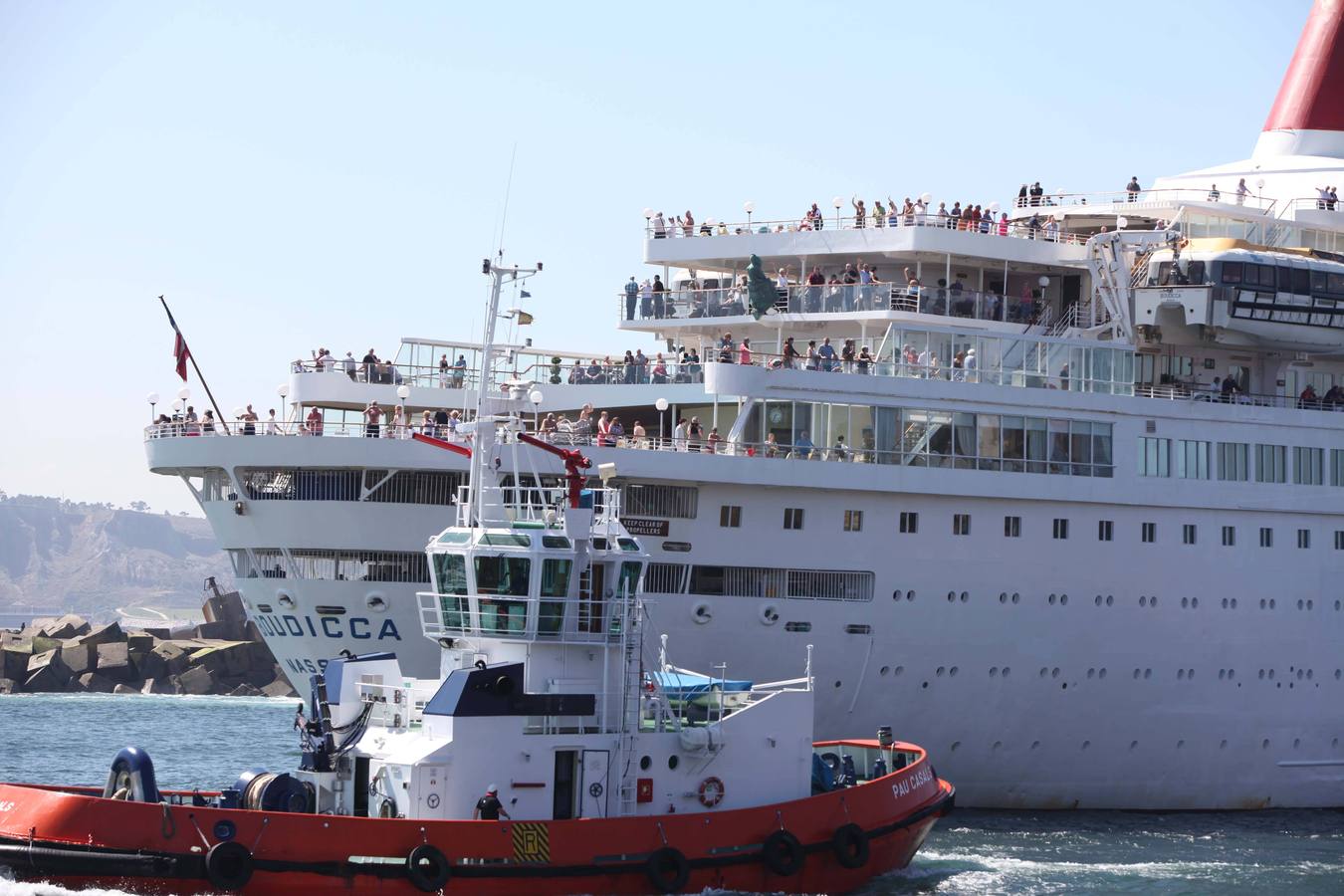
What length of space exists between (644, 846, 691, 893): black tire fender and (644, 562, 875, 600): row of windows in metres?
8.44

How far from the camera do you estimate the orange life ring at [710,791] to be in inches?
1043

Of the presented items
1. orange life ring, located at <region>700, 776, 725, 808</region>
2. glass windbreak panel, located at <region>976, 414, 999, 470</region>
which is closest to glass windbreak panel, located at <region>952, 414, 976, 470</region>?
glass windbreak panel, located at <region>976, 414, 999, 470</region>

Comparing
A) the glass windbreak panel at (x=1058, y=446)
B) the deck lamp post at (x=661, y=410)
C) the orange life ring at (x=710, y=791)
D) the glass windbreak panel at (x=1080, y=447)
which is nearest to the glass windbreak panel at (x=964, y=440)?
the glass windbreak panel at (x=1058, y=446)

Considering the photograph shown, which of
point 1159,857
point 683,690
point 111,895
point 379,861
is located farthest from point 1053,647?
point 111,895

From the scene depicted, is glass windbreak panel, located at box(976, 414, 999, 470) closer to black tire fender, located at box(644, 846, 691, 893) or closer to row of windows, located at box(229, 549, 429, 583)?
row of windows, located at box(229, 549, 429, 583)

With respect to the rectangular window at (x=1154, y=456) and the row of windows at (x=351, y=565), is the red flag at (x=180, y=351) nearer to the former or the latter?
the row of windows at (x=351, y=565)

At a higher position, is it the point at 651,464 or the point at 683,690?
the point at 651,464

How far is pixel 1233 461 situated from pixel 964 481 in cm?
670

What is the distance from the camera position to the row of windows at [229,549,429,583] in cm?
3294

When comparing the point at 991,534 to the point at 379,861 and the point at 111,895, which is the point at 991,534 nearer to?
the point at 379,861

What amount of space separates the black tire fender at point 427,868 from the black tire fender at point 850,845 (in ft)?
18.8

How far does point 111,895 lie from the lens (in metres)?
22.8

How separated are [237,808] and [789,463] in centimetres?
1290

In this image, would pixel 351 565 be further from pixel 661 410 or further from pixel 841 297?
pixel 841 297
